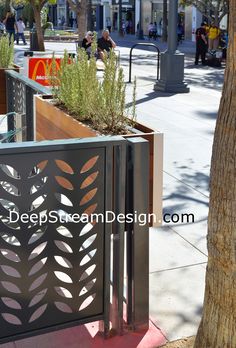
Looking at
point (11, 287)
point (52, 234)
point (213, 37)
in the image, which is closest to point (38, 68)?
point (52, 234)

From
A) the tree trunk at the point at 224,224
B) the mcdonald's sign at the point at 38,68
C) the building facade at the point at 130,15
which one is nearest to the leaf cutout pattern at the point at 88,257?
the tree trunk at the point at 224,224

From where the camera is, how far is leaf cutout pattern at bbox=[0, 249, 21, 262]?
2.82 meters

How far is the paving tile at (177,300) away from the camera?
341 cm

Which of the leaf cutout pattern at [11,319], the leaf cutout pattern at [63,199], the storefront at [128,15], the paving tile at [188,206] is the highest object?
the storefront at [128,15]

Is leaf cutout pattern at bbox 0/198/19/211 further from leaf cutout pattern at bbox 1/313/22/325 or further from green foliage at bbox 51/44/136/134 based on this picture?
green foliage at bbox 51/44/136/134

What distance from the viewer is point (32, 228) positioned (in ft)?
9.32

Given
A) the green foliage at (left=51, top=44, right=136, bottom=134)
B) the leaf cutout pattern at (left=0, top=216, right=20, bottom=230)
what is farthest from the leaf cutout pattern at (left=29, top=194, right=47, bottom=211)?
the green foliage at (left=51, top=44, right=136, bottom=134)

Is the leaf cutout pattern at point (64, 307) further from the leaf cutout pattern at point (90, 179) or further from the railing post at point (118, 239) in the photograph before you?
the leaf cutout pattern at point (90, 179)

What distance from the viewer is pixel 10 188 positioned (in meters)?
3.04

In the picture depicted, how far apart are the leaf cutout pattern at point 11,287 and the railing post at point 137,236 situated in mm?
694

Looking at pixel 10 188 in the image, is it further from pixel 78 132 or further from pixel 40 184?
pixel 78 132

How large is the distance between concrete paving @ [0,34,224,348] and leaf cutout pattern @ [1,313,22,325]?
0.30 meters

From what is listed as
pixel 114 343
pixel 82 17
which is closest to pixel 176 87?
pixel 82 17

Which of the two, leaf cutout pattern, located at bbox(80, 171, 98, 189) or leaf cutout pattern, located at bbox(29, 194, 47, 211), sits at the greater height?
leaf cutout pattern, located at bbox(80, 171, 98, 189)
